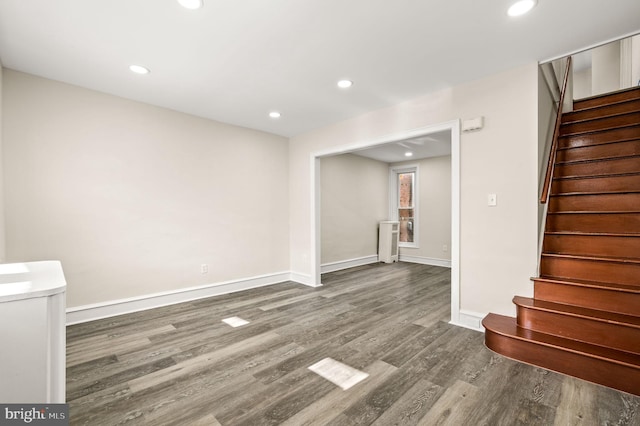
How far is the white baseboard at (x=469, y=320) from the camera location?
2.95 m

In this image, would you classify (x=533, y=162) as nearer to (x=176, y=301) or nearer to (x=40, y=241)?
(x=176, y=301)

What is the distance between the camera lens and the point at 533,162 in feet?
A: 8.69

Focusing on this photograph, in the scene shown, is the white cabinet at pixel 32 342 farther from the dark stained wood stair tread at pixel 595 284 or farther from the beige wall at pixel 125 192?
the dark stained wood stair tread at pixel 595 284

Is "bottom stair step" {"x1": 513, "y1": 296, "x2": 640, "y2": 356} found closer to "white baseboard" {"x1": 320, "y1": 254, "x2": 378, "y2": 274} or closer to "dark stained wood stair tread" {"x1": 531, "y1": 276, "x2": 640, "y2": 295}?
"dark stained wood stair tread" {"x1": 531, "y1": 276, "x2": 640, "y2": 295}

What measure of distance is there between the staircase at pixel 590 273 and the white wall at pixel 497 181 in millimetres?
249

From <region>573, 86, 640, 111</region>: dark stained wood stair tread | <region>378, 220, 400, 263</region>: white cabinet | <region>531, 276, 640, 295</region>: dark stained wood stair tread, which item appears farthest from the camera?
<region>378, 220, 400, 263</region>: white cabinet

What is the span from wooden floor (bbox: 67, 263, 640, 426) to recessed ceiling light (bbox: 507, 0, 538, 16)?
8.45 feet

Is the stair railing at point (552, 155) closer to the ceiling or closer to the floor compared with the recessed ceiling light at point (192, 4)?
closer to the floor

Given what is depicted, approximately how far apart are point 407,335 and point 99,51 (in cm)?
377

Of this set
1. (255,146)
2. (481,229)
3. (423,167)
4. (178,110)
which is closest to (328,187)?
(255,146)

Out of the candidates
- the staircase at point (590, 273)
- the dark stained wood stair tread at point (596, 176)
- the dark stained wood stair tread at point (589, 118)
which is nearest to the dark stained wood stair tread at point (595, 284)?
the staircase at point (590, 273)

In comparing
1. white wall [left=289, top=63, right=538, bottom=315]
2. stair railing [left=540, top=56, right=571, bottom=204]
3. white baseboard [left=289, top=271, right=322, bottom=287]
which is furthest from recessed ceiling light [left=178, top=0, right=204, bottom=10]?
white baseboard [left=289, top=271, right=322, bottom=287]

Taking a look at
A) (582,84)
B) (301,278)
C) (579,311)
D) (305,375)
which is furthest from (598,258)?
(582,84)

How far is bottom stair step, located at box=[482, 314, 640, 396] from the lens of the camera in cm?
194
